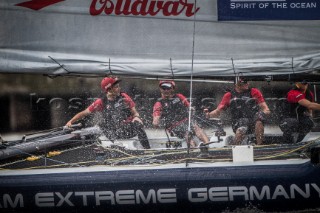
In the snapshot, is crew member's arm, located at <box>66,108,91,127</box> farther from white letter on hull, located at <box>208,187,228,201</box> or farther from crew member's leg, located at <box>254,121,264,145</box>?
crew member's leg, located at <box>254,121,264,145</box>

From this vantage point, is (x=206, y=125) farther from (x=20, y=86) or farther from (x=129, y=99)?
(x=20, y=86)

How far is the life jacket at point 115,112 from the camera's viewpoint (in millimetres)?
4859

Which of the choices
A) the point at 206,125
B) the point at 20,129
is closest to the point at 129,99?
the point at 206,125

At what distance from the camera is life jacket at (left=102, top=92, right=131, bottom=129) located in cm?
486

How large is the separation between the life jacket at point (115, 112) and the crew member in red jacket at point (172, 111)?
26 centimetres

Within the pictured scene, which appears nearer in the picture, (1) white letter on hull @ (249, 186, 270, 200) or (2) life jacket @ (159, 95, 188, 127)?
(1) white letter on hull @ (249, 186, 270, 200)

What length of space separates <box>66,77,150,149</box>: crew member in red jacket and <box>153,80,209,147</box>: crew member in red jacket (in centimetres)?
19

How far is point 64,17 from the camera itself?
4.79 m

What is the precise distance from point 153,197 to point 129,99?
106cm

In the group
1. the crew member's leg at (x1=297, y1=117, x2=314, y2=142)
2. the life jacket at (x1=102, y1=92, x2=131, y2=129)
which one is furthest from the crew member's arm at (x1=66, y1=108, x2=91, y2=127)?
the crew member's leg at (x1=297, y1=117, x2=314, y2=142)

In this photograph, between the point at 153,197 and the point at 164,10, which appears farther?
the point at 164,10

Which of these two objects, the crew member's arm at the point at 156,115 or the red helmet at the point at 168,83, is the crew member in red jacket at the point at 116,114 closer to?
the crew member's arm at the point at 156,115

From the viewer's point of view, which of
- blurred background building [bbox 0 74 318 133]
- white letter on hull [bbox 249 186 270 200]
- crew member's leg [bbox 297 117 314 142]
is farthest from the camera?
blurred background building [bbox 0 74 318 133]

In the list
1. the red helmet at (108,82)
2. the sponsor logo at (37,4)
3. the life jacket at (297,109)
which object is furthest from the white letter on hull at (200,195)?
the sponsor logo at (37,4)
